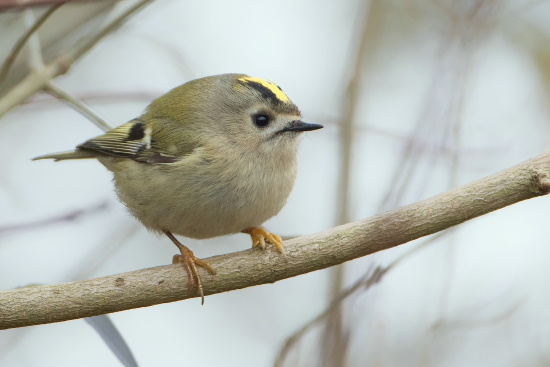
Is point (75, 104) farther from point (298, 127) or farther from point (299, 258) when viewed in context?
point (299, 258)

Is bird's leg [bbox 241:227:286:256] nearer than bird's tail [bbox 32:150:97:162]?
Yes

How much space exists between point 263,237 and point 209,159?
39 centimetres

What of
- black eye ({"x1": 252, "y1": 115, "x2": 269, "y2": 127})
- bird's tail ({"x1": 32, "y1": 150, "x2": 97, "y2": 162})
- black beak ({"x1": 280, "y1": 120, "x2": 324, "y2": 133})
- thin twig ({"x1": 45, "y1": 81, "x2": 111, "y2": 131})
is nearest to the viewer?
thin twig ({"x1": 45, "y1": 81, "x2": 111, "y2": 131})

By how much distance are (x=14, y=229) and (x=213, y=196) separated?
696 millimetres

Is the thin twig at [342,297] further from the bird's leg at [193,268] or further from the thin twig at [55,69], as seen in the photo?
the thin twig at [55,69]

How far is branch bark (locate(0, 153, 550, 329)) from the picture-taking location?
1838 millimetres

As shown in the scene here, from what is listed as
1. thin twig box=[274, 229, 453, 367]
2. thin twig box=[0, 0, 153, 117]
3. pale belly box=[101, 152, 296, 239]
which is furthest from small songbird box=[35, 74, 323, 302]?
thin twig box=[0, 0, 153, 117]

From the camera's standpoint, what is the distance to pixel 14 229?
7.02 ft

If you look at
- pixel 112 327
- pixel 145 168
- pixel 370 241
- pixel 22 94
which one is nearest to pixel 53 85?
pixel 22 94

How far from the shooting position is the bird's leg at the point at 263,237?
2104 millimetres

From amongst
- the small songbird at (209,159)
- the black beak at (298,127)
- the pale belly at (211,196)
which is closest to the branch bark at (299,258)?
the small songbird at (209,159)

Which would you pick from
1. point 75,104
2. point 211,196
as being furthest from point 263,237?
point 75,104

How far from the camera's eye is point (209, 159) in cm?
252

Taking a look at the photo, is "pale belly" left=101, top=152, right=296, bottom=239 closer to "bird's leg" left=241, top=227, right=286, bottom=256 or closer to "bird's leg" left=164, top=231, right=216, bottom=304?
"bird's leg" left=241, top=227, right=286, bottom=256
